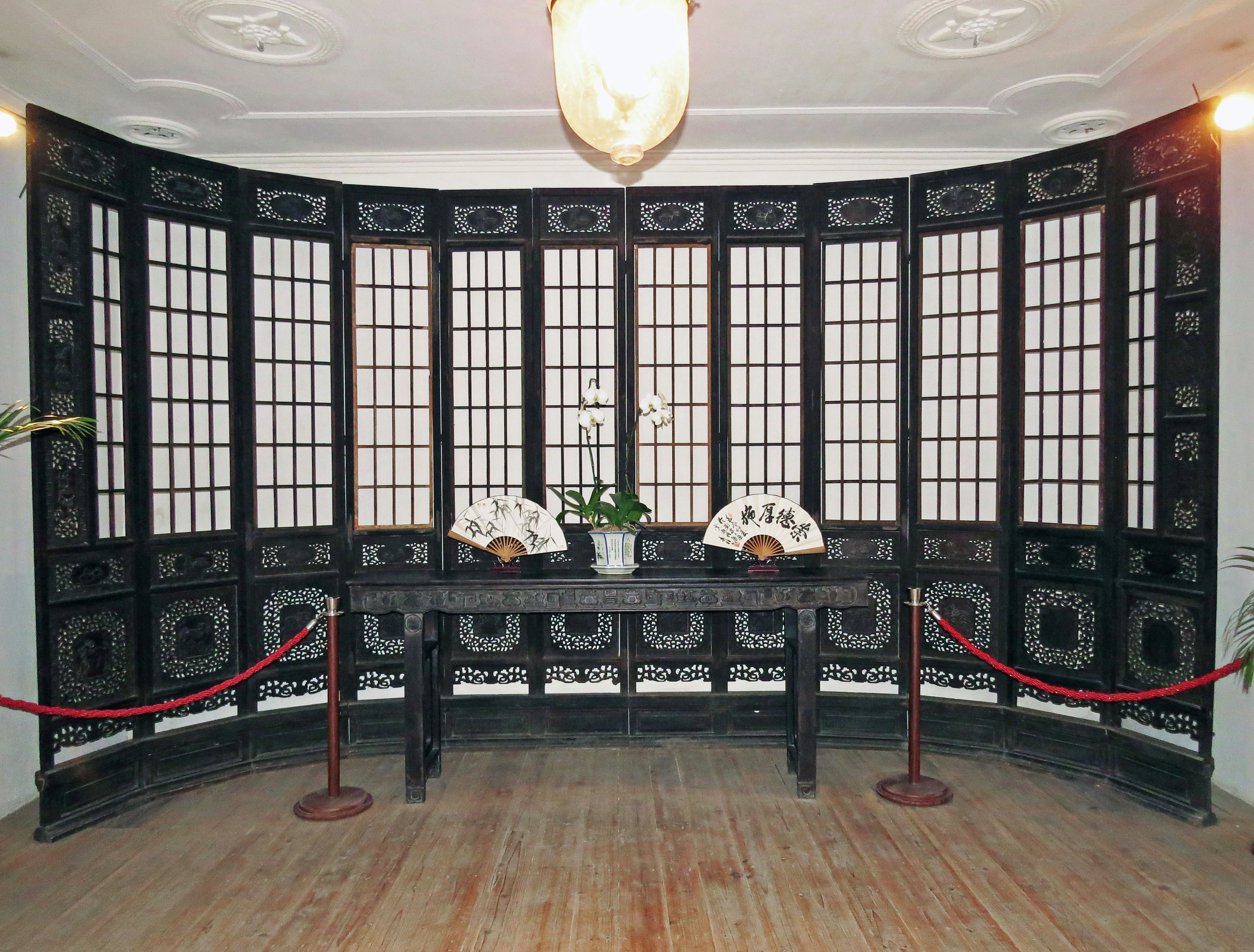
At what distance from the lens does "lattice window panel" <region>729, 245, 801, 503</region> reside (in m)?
5.62

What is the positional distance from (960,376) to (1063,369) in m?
0.58

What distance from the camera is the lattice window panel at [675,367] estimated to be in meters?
5.63

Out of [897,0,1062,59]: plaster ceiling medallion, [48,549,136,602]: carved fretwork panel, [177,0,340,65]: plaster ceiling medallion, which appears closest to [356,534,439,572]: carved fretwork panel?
[48,549,136,602]: carved fretwork panel

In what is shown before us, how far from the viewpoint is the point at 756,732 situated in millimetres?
5570

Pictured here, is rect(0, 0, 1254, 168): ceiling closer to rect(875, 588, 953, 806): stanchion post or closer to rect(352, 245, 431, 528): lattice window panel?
Result: rect(352, 245, 431, 528): lattice window panel

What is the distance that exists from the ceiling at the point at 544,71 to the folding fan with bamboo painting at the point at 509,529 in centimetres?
228

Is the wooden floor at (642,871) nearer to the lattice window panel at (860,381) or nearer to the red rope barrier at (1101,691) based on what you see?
the red rope barrier at (1101,691)

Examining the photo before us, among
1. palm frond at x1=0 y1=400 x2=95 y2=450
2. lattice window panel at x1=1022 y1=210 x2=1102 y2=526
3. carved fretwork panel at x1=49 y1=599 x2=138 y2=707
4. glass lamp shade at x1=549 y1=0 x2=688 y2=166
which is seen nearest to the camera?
glass lamp shade at x1=549 y1=0 x2=688 y2=166

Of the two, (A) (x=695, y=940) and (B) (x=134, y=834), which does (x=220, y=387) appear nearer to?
(B) (x=134, y=834)

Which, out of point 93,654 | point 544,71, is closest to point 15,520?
point 93,654

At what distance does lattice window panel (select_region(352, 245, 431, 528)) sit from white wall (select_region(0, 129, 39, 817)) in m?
1.74

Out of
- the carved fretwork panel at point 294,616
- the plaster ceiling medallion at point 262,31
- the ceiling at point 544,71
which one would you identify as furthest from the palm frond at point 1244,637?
the plaster ceiling medallion at point 262,31

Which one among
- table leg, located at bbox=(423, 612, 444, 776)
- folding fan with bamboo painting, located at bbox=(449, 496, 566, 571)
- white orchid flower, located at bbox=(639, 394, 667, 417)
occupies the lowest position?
table leg, located at bbox=(423, 612, 444, 776)

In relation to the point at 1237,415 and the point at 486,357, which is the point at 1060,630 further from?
the point at 486,357
